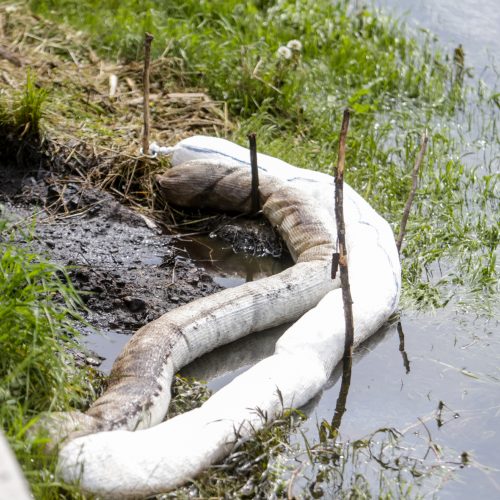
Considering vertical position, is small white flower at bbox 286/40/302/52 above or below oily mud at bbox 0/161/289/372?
above

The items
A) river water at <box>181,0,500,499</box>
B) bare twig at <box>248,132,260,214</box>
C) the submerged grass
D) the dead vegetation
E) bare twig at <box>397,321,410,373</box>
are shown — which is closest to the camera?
river water at <box>181,0,500,499</box>

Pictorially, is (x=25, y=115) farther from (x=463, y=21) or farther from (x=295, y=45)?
(x=463, y=21)

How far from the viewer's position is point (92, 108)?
721 cm

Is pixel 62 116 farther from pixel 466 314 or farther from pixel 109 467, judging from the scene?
pixel 109 467

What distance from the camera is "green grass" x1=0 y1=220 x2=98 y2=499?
12.3 ft

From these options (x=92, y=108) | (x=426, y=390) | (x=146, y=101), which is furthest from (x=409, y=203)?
(x=92, y=108)

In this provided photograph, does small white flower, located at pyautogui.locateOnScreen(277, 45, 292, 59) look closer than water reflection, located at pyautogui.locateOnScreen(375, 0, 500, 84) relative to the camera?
Yes

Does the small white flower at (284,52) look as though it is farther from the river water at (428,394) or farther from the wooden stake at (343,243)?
the wooden stake at (343,243)

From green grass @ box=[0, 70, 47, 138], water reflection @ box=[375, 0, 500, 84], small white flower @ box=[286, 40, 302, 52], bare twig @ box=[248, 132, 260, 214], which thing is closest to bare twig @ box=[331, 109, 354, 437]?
bare twig @ box=[248, 132, 260, 214]

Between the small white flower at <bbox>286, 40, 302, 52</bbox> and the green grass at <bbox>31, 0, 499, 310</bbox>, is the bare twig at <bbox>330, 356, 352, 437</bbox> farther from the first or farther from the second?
the small white flower at <bbox>286, 40, 302, 52</bbox>

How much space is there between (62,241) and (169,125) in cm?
177

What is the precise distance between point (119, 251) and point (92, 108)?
5.82 feet

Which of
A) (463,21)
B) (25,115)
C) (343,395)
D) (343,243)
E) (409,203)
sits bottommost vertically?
(343,395)

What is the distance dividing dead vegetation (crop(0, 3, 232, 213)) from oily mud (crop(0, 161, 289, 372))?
17 centimetres
